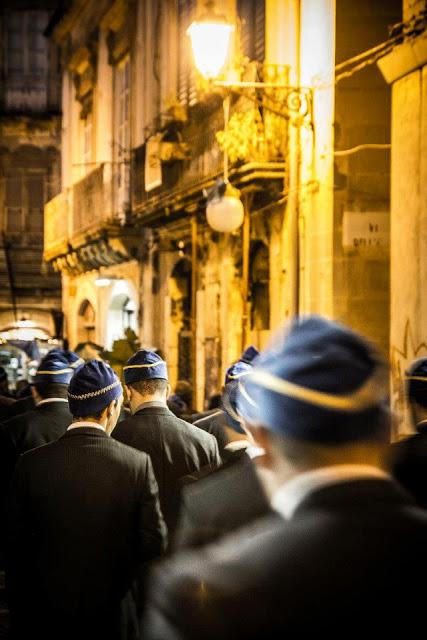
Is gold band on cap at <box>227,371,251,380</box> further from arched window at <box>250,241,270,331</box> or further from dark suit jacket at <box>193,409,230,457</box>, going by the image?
arched window at <box>250,241,270,331</box>

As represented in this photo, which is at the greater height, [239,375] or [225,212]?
[225,212]

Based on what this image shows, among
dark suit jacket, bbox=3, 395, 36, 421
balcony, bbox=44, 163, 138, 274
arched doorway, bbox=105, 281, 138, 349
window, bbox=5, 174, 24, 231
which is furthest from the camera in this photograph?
window, bbox=5, 174, 24, 231

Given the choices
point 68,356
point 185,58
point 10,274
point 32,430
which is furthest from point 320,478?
point 10,274

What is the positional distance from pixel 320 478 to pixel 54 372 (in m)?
5.52

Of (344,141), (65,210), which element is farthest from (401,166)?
(65,210)

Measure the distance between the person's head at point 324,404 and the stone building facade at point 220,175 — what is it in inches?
380

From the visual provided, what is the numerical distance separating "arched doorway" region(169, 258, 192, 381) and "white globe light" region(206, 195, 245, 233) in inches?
257

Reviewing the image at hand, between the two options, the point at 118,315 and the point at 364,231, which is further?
the point at 118,315

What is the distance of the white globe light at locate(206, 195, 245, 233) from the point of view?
41.0 ft

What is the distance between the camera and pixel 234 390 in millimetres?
5973

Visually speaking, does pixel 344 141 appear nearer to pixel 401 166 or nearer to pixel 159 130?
pixel 401 166

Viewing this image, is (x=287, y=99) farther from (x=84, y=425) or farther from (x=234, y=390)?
(x=84, y=425)

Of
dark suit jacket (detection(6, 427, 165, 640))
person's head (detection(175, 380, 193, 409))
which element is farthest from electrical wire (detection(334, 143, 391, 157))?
dark suit jacket (detection(6, 427, 165, 640))

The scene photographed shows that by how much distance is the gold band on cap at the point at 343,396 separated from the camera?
6.68ft
